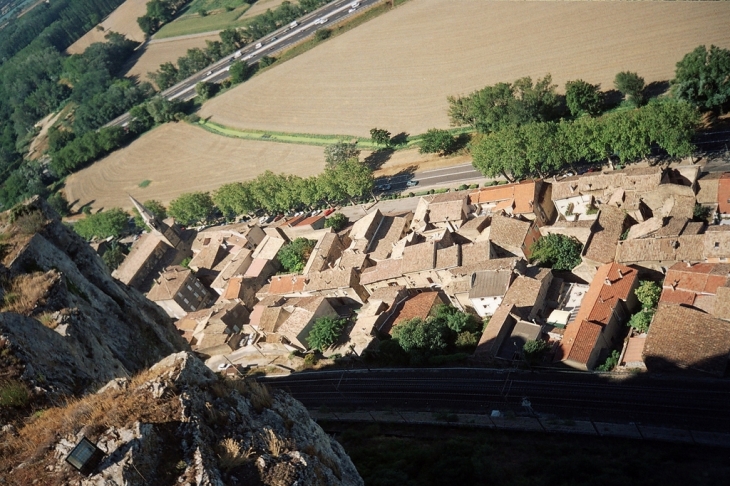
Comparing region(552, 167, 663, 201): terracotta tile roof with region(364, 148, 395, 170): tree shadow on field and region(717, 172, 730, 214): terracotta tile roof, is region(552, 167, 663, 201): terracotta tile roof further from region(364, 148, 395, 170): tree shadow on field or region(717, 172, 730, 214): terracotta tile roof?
region(364, 148, 395, 170): tree shadow on field

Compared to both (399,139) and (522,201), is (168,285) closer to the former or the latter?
(399,139)

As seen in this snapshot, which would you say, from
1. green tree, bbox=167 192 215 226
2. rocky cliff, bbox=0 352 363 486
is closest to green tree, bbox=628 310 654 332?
rocky cliff, bbox=0 352 363 486

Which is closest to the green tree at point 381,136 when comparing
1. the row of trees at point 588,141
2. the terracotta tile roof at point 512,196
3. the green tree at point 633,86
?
the row of trees at point 588,141

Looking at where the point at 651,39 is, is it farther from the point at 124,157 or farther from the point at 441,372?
the point at 124,157

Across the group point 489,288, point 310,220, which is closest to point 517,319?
point 489,288

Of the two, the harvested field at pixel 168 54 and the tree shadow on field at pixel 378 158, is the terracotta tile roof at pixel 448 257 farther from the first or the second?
the harvested field at pixel 168 54

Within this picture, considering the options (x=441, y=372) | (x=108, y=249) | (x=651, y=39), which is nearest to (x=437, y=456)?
(x=441, y=372)
